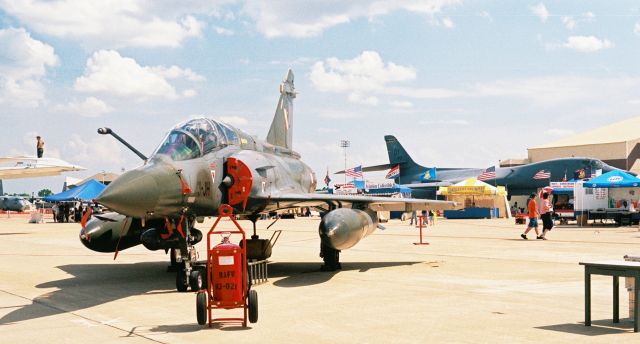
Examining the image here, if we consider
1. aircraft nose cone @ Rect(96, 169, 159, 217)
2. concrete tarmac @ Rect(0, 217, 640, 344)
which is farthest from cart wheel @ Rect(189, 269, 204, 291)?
aircraft nose cone @ Rect(96, 169, 159, 217)

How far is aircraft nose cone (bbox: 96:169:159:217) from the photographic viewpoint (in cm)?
905

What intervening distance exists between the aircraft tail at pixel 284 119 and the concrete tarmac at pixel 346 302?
3.35m

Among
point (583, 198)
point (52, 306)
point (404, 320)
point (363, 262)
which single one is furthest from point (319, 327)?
point (583, 198)

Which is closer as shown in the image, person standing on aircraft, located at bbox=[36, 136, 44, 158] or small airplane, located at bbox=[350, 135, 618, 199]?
person standing on aircraft, located at bbox=[36, 136, 44, 158]

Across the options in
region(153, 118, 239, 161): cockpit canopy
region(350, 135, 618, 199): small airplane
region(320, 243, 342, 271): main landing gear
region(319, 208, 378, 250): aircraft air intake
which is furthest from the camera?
region(350, 135, 618, 199): small airplane

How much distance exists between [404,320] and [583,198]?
98.5 feet

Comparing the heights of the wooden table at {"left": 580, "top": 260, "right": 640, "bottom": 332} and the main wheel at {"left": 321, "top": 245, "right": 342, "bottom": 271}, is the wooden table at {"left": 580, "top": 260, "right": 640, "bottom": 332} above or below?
above

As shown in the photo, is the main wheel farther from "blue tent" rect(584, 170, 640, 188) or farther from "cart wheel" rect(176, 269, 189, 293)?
"blue tent" rect(584, 170, 640, 188)

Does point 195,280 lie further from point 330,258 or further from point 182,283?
point 330,258

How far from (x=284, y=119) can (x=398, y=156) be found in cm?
5184

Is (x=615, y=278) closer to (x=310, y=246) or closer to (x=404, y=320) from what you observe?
(x=404, y=320)

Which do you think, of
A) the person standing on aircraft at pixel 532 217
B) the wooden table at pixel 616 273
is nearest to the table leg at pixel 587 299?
the wooden table at pixel 616 273

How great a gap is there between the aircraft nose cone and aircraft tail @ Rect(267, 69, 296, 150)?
8.79 metres

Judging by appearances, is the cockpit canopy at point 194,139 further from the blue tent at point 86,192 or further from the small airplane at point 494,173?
the small airplane at point 494,173
